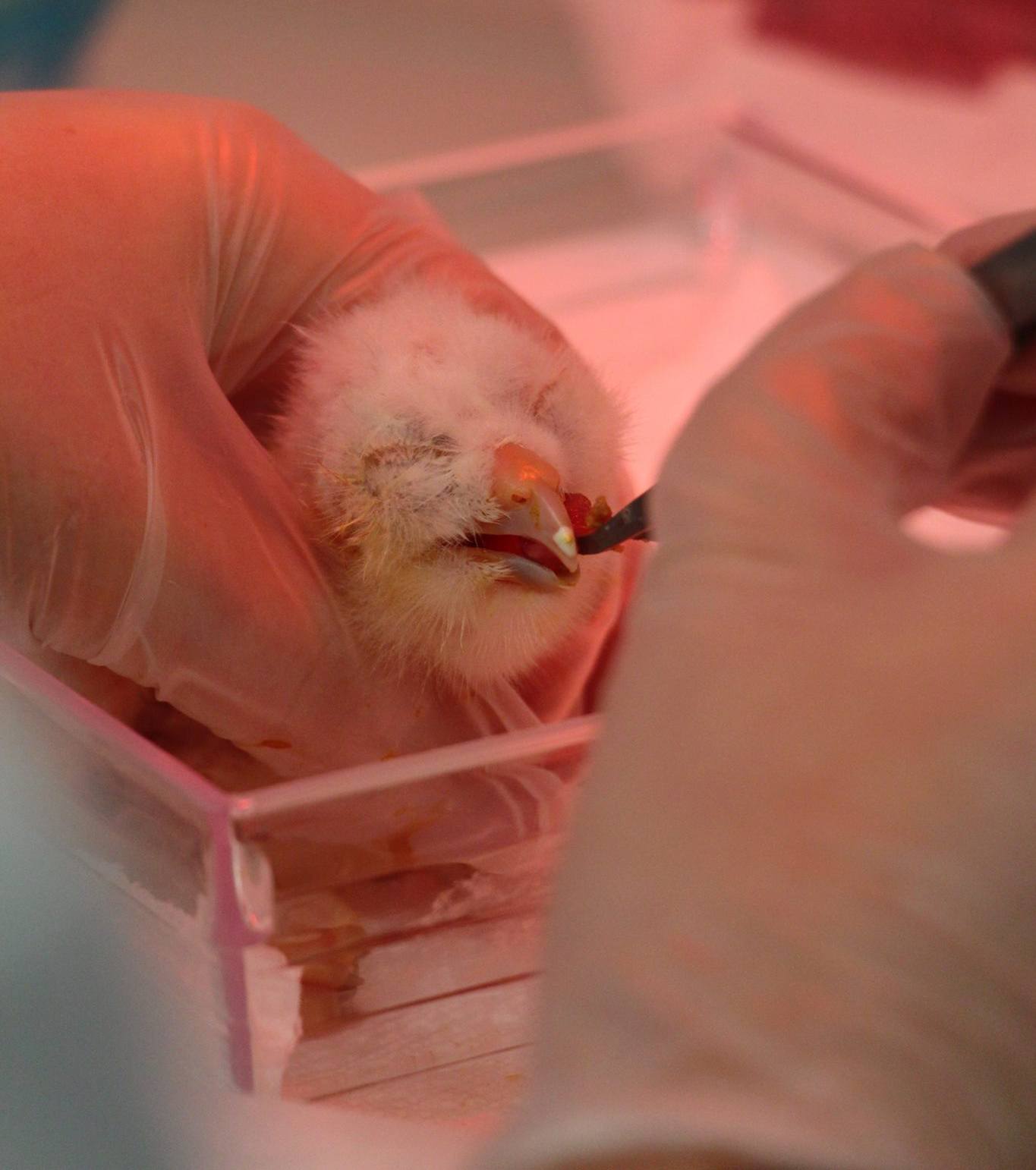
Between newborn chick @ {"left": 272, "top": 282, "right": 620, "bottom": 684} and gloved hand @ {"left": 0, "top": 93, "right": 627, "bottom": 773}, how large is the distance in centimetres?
3

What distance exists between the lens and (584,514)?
0.54m

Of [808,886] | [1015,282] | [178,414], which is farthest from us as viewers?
[178,414]

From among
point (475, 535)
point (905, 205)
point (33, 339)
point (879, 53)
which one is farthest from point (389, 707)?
point (879, 53)

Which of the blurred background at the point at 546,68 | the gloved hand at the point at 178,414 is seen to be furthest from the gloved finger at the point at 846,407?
the blurred background at the point at 546,68

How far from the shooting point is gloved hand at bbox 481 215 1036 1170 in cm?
30

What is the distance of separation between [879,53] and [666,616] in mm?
1477

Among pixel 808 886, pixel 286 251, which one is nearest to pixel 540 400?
pixel 286 251

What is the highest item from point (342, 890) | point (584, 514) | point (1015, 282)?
point (1015, 282)

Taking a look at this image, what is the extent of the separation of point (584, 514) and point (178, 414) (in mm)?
192

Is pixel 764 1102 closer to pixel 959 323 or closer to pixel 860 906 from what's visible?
pixel 860 906

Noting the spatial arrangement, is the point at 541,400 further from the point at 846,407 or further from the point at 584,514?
the point at 846,407

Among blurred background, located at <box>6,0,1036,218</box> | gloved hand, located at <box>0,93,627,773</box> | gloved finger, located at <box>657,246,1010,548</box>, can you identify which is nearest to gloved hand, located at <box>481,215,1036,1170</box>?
gloved finger, located at <box>657,246,1010,548</box>

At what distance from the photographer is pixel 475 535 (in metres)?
0.53

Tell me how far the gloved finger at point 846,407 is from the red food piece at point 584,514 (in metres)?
0.15
